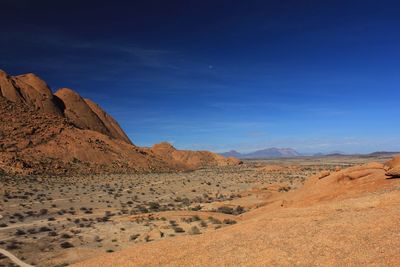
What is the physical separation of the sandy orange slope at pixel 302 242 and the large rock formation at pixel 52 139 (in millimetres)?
51602

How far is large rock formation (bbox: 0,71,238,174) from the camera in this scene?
6338 cm

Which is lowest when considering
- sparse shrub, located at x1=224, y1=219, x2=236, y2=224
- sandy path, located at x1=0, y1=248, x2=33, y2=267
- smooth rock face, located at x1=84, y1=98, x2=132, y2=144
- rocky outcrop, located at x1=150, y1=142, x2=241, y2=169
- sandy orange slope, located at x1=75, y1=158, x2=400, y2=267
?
sandy path, located at x1=0, y1=248, x2=33, y2=267

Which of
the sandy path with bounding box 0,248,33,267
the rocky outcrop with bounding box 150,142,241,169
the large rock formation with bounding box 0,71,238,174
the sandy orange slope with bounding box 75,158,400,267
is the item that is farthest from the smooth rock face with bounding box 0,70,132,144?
the sandy orange slope with bounding box 75,158,400,267

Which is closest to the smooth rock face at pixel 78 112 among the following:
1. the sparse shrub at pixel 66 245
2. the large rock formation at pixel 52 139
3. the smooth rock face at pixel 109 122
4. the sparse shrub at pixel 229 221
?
the large rock formation at pixel 52 139

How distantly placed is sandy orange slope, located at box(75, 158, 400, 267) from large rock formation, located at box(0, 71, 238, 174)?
51602 millimetres

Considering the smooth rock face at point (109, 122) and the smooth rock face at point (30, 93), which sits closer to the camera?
the smooth rock face at point (30, 93)

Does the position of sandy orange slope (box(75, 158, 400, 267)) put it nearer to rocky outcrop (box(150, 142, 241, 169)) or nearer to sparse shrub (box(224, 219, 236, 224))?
sparse shrub (box(224, 219, 236, 224))

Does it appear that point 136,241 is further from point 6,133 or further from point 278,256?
point 6,133

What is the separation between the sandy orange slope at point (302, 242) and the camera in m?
8.57

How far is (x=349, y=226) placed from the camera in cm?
992

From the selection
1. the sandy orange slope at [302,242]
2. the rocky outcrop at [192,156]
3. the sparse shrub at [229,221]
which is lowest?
the sparse shrub at [229,221]

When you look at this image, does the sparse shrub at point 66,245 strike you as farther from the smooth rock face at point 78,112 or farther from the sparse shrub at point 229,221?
the smooth rock face at point 78,112

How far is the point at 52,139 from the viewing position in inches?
2879

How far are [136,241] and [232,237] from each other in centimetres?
882
